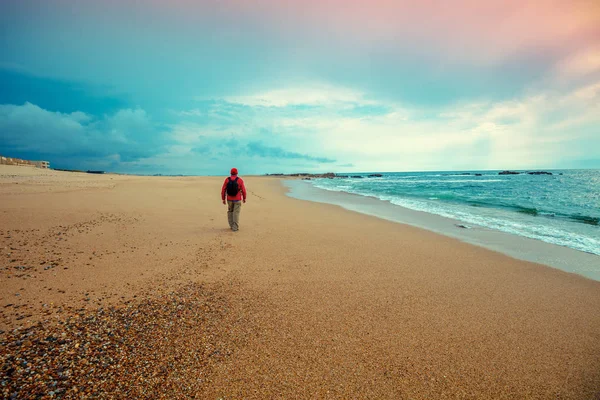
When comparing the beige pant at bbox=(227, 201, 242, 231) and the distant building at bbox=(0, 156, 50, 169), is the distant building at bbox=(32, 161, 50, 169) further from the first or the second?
the beige pant at bbox=(227, 201, 242, 231)

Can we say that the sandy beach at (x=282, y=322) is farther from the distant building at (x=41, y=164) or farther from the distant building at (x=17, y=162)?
the distant building at (x=41, y=164)

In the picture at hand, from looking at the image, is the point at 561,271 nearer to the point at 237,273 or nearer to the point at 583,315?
the point at 583,315

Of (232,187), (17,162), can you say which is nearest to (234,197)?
(232,187)

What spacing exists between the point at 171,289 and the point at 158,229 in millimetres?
5511

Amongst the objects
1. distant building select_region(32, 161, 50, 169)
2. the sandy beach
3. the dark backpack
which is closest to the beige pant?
the dark backpack

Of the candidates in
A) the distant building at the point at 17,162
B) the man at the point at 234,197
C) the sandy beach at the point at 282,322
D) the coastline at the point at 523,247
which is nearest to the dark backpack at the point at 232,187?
the man at the point at 234,197

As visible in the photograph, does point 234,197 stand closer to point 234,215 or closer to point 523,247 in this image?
point 234,215

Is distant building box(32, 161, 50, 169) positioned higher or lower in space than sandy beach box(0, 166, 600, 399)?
higher

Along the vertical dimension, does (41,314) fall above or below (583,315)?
above

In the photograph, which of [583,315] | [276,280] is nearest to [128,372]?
[276,280]

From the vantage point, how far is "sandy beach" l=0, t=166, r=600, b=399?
3.13 metres

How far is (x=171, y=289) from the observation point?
5242mm

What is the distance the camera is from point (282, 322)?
14.2 feet

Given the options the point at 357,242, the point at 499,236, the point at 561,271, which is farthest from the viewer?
the point at 499,236
